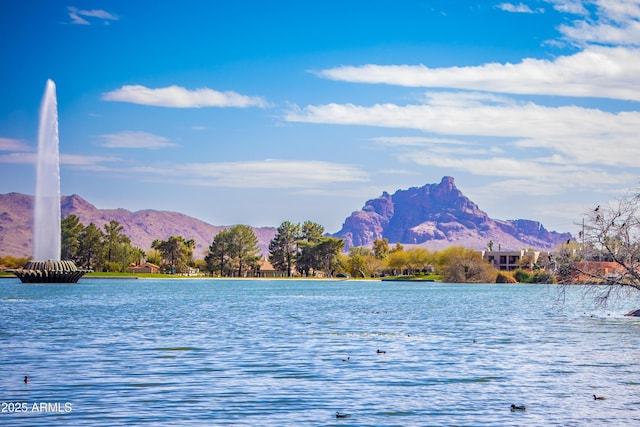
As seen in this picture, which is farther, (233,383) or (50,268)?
(50,268)

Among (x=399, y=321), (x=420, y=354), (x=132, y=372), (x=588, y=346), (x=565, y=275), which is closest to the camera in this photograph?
(x=132, y=372)

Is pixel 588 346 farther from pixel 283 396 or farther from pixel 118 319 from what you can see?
pixel 118 319

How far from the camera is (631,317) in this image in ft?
244

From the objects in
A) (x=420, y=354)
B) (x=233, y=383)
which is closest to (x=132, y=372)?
(x=233, y=383)

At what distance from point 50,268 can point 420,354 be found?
13784 cm

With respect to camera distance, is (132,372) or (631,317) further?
(631,317)

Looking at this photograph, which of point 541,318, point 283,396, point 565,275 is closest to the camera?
point 283,396

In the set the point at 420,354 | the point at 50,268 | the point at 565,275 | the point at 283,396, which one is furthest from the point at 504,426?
the point at 50,268

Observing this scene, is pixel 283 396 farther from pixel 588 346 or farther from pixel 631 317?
pixel 631 317

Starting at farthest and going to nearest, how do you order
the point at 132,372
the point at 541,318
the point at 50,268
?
the point at 50,268 → the point at 541,318 → the point at 132,372

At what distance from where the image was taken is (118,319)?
71.8 m

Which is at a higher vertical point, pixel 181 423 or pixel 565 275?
pixel 565 275

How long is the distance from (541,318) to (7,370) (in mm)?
52194

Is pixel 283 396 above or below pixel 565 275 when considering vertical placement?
below
